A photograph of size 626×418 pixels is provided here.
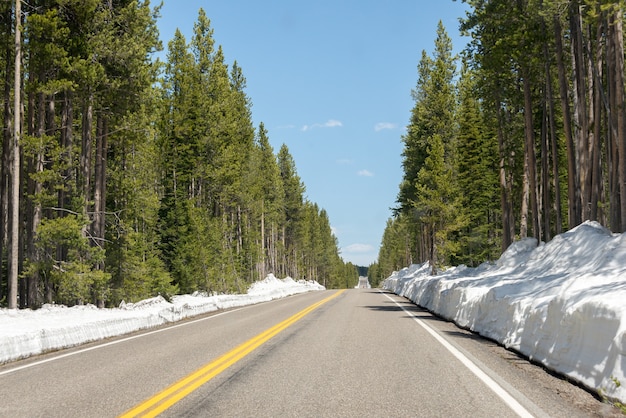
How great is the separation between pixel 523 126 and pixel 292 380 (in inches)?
1202

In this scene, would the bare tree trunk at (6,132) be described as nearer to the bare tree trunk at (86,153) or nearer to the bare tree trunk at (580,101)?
the bare tree trunk at (86,153)

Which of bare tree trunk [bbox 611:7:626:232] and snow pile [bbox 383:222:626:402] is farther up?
bare tree trunk [bbox 611:7:626:232]

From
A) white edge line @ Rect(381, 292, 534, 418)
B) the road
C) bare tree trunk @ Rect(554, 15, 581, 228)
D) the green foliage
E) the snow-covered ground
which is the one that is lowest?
white edge line @ Rect(381, 292, 534, 418)

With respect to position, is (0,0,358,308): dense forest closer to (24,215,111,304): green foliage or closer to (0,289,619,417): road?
(24,215,111,304): green foliage

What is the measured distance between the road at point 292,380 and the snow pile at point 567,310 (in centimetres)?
31

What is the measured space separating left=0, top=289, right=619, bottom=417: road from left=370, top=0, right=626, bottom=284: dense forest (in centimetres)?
1025

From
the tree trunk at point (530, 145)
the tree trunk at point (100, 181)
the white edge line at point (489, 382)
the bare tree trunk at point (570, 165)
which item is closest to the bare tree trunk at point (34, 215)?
the tree trunk at point (100, 181)

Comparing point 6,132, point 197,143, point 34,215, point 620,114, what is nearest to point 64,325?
point 34,215

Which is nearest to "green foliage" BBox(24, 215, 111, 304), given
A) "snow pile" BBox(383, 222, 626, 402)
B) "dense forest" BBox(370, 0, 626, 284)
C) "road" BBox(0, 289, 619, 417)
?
"road" BBox(0, 289, 619, 417)

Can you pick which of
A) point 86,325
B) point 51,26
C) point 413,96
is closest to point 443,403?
point 86,325

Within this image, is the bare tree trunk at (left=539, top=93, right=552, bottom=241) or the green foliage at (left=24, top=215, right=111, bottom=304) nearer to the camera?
the green foliage at (left=24, top=215, right=111, bottom=304)

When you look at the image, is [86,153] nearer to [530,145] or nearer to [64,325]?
[64,325]

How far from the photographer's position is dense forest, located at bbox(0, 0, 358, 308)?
1886 cm

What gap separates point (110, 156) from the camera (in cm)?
2961
